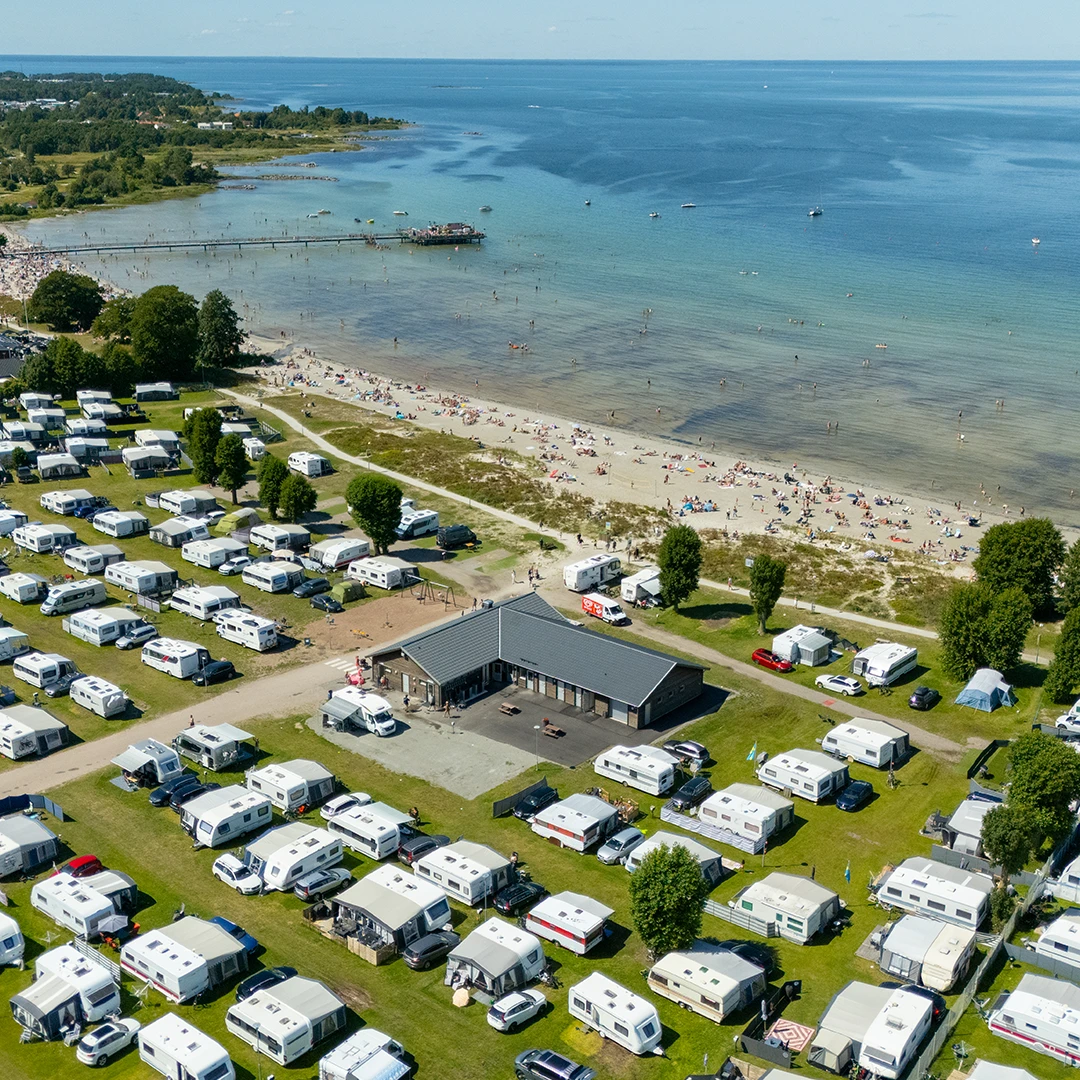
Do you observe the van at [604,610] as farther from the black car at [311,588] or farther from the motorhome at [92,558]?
the motorhome at [92,558]

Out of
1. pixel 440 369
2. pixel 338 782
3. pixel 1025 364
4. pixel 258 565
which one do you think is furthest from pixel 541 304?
pixel 338 782

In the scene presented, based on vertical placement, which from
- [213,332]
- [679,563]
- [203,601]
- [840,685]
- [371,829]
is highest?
[213,332]

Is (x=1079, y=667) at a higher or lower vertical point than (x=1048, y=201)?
lower

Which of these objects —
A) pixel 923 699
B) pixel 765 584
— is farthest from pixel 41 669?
pixel 923 699

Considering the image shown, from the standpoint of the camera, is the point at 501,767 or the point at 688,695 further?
the point at 688,695

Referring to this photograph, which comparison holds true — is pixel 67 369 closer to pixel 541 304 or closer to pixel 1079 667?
pixel 541 304

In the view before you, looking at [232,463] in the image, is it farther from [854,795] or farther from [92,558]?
[854,795]
